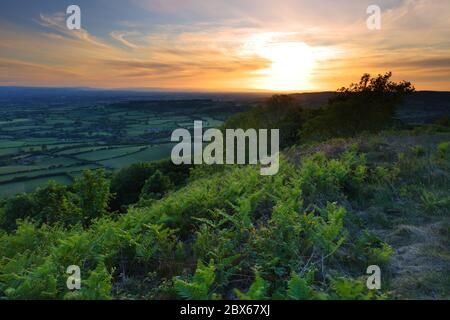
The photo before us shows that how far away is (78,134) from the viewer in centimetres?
9500

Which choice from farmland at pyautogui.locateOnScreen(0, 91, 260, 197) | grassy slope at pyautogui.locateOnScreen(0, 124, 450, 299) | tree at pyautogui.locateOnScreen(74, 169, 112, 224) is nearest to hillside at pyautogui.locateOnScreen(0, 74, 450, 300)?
grassy slope at pyautogui.locateOnScreen(0, 124, 450, 299)

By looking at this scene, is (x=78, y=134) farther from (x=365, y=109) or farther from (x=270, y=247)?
(x=270, y=247)

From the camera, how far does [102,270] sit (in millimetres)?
5258

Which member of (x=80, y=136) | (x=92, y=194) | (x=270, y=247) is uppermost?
(x=270, y=247)

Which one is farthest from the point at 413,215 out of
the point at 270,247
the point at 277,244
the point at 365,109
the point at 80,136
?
the point at 80,136

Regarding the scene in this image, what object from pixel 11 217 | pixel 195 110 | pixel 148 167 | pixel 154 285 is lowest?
pixel 11 217

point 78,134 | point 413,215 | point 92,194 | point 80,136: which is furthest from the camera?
point 78,134

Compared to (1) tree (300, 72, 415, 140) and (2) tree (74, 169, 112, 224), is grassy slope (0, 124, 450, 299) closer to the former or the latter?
(2) tree (74, 169, 112, 224)

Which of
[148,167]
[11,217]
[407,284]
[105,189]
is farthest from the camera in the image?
[148,167]

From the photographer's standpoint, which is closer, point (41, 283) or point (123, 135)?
point (41, 283)

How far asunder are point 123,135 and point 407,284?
9547cm

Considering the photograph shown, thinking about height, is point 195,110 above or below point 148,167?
above
